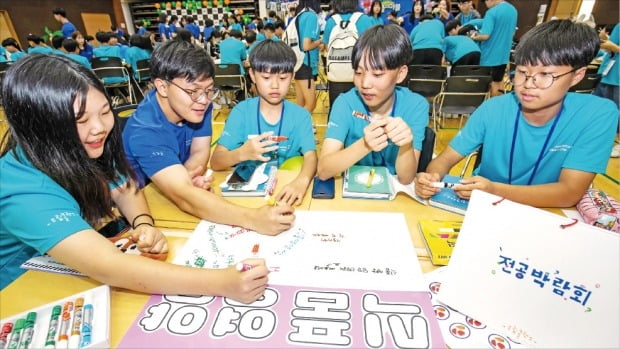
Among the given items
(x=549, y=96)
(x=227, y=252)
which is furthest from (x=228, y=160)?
(x=549, y=96)

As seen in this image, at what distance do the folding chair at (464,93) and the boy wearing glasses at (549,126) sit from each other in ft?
6.45

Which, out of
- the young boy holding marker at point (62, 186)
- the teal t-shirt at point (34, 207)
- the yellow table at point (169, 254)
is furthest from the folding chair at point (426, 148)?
the teal t-shirt at point (34, 207)

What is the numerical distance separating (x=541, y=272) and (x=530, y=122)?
903mm

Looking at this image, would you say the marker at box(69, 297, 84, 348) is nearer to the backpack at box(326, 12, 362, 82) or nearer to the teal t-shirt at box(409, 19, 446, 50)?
the backpack at box(326, 12, 362, 82)

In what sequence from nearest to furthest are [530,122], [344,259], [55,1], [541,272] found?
[541,272] → [344,259] → [530,122] → [55,1]

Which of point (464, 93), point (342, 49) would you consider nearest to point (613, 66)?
point (464, 93)

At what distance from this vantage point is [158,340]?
2.03 feet

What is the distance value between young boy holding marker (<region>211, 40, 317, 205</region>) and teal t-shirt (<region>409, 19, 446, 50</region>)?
306 cm

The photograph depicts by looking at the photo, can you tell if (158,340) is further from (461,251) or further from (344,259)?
(461,251)

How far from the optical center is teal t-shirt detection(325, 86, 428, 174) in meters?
1.42

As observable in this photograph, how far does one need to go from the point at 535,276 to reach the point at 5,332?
3.45 feet

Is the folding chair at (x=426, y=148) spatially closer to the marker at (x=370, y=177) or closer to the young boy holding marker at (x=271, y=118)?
the marker at (x=370, y=177)

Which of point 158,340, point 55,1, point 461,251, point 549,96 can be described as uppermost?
point 55,1

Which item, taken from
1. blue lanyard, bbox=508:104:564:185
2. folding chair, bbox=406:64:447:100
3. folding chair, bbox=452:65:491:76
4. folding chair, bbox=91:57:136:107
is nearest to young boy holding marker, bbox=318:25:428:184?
blue lanyard, bbox=508:104:564:185
